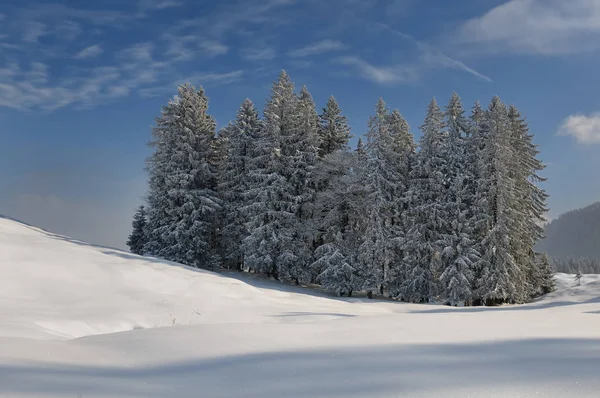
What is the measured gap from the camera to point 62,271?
15.1m

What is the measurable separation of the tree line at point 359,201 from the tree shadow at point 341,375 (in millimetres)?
21408

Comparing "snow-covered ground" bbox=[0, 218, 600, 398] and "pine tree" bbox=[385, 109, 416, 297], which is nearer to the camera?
"snow-covered ground" bbox=[0, 218, 600, 398]

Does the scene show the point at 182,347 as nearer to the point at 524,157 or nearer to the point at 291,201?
the point at 291,201

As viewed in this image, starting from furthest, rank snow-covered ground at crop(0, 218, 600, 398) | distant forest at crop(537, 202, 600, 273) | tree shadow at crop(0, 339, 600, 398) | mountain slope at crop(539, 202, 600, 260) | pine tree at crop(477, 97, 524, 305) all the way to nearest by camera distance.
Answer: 1. mountain slope at crop(539, 202, 600, 260)
2. distant forest at crop(537, 202, 600, 273)
3. pine tree at crop(477, 97, 524, 305)
4. snow-covered ground at crop(0, 218, 600, 398)
5. tree shadow at crop(0, 339, 600, 398)

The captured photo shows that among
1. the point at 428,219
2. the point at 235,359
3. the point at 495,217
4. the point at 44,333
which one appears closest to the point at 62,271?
the point at 44,333

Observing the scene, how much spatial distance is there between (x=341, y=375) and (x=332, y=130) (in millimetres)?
30566

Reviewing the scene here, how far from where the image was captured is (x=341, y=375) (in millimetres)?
4574

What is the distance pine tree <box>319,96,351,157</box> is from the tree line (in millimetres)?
200

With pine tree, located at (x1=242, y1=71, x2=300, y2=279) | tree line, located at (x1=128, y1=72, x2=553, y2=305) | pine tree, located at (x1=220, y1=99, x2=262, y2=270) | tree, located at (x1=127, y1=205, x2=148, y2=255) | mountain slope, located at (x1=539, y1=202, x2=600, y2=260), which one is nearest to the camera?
tree line, located at (x1=128, y1=72, x2=553, y2=305)

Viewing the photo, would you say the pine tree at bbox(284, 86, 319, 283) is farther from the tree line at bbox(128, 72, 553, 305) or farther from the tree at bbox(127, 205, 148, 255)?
the tree at bbox(127, 205, 148, 255)

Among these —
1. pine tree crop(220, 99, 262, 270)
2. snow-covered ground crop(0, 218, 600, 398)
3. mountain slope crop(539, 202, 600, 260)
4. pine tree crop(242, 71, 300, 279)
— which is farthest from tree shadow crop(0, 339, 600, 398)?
mountain slope crop(539, 202, 600, 260)

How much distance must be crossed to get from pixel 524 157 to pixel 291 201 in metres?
18.1

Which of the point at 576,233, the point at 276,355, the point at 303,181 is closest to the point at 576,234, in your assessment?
the point at 576,233

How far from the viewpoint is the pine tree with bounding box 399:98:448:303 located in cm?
2714
